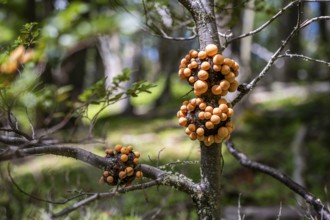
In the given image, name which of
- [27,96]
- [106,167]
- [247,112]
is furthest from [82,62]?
[106,167]

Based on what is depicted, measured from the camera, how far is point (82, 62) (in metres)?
9.66

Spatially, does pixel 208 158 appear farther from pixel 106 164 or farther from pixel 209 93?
pixel 106 164

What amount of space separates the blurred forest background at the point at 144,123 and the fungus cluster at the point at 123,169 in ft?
0.67

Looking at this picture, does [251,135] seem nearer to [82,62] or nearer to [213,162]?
[82,62]

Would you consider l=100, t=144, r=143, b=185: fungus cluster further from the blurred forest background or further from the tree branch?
the blurred forest background

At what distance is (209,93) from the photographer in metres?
2.01

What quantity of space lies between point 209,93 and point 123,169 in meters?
0.64

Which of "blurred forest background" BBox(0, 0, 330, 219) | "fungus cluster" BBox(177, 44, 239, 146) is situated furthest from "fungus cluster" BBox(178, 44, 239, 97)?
"blurred forest background" BBox(0, 0, 330, 219)

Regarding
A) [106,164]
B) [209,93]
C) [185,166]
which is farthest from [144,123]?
[209,93]

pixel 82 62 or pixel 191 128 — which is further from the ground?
pixel 82 62

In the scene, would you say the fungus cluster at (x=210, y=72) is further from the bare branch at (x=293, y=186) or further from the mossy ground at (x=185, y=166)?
the mossy ground at (x=185, y=166)

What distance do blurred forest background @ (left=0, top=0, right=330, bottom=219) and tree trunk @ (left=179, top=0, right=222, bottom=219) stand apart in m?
0.23

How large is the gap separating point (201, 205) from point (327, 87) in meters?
10.4

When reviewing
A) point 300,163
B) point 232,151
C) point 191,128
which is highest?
point 191,128
